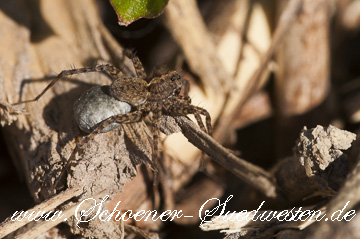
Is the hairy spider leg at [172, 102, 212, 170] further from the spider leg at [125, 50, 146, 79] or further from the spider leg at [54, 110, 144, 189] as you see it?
the spider leg at [125, 50, 146, 79]

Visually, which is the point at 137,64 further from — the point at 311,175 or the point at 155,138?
the point at 311,175

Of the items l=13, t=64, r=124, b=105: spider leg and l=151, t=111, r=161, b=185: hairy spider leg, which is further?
l=13, t=64, r=124, b=105: spider leg

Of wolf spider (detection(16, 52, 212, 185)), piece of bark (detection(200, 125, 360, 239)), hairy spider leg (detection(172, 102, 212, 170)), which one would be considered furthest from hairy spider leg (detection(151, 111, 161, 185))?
piece of bark (detection(200, 125, 360, 239))

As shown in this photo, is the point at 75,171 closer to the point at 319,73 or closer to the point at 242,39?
the point at 242,39

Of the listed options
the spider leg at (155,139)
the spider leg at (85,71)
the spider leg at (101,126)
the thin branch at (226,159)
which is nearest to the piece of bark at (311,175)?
the thin branch at (226,159)

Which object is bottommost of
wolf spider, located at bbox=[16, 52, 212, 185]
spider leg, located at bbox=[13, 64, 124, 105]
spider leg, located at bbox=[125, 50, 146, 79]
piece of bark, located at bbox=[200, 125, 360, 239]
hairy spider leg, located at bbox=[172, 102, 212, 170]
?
piece of bark, located at bbox=[200, 125, 360, 239]

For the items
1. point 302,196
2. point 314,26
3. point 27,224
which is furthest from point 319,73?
point 27,224
